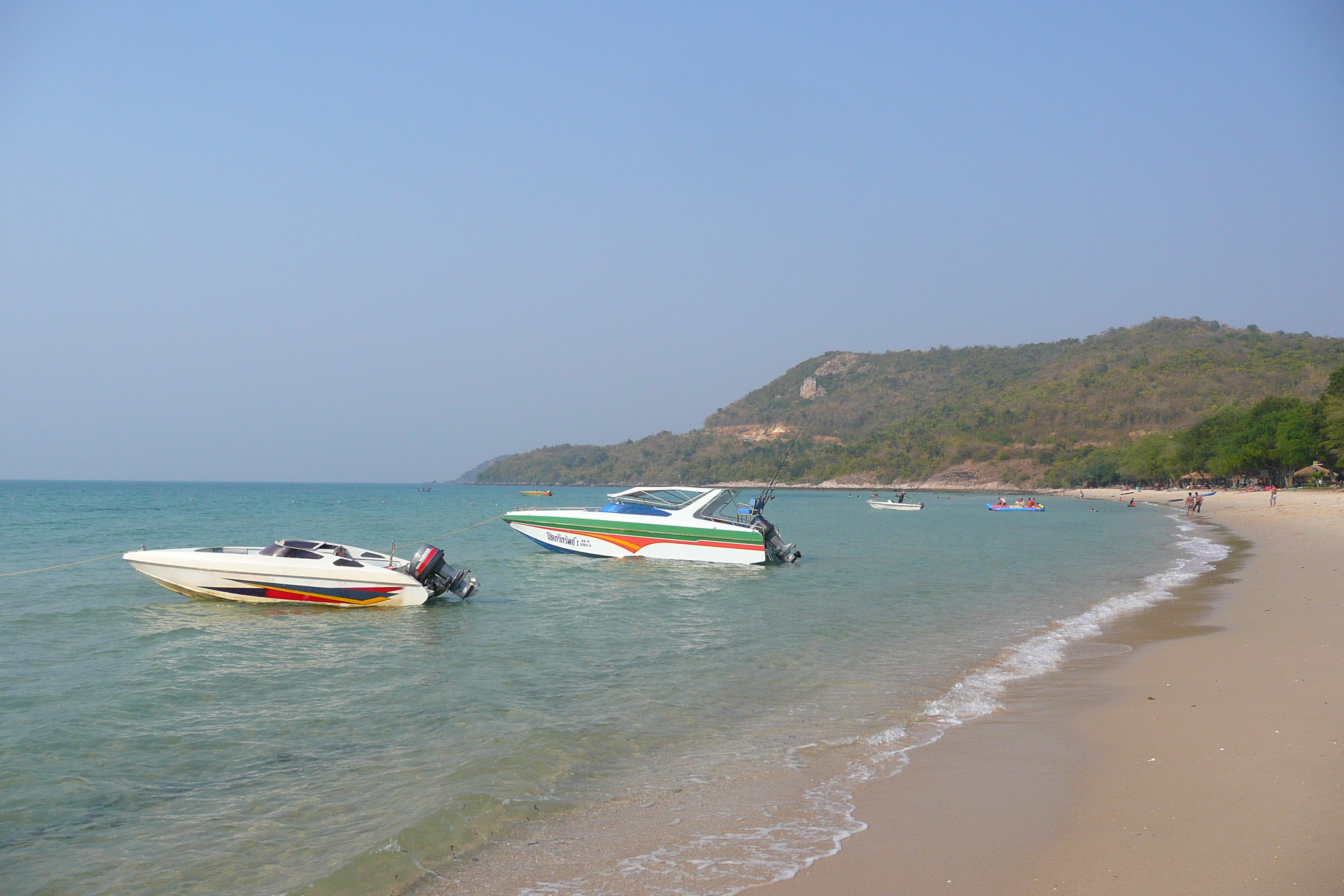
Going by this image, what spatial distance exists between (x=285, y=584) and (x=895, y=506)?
71.4 m

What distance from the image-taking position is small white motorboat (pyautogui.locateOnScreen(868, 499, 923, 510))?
265 ft

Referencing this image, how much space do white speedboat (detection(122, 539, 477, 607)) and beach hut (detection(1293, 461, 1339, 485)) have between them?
8197 cm

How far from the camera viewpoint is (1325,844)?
16.8ft

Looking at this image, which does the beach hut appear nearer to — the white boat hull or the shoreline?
the white boat hull

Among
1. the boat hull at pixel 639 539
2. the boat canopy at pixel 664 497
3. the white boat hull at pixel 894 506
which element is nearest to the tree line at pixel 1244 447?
the white boat hull at pixel 894 506

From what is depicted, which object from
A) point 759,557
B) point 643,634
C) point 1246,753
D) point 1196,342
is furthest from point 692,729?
point 1196,342

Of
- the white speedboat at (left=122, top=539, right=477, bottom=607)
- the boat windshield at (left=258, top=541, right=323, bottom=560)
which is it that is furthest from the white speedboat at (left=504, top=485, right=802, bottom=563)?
the boat windshield at (left=258, top=541, right=323, bottom=560)

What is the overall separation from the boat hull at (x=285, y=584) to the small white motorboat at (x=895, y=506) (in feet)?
225

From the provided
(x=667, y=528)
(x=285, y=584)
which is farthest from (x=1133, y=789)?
(x=667, y=528)

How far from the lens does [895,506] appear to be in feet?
269

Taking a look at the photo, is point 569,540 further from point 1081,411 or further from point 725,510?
point 1081,411

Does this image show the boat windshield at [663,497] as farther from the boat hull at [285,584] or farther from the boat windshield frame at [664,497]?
the boat hull at [285,584]

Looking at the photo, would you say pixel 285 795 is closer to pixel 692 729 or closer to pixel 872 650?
pixel 692 729

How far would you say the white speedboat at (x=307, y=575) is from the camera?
17.3 m
